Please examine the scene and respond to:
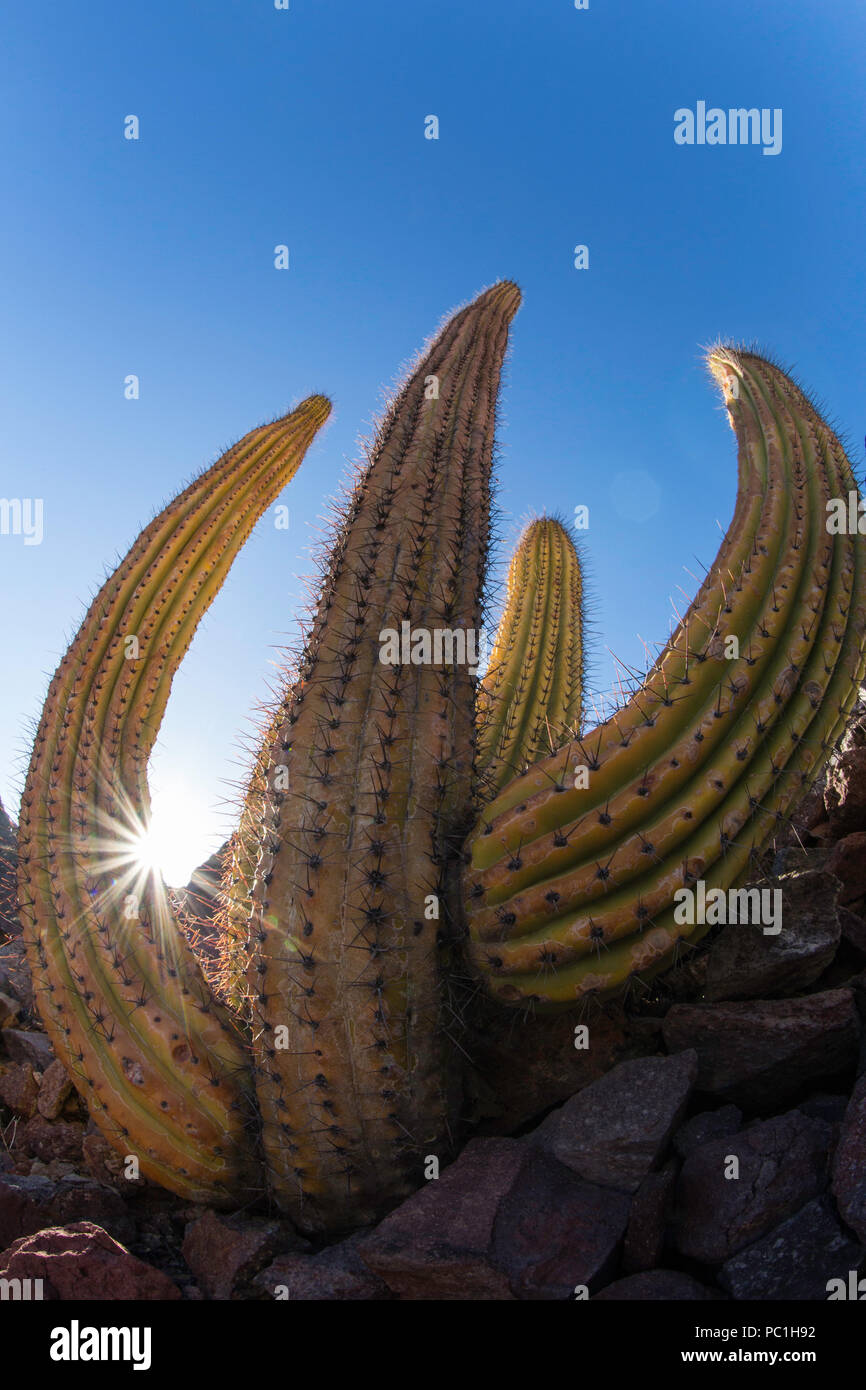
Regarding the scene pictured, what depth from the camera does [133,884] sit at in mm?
3865

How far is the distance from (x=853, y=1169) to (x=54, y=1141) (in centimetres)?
355

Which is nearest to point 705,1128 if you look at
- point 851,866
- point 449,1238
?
point 449,1238

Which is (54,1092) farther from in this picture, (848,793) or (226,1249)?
(848,793)

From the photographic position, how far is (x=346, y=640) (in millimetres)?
3262

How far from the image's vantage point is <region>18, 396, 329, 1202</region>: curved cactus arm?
3.30 m

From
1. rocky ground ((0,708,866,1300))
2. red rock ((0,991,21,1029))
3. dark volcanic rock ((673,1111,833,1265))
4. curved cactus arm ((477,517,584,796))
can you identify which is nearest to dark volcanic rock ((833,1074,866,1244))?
rocky ground ((0,708,866,1300))

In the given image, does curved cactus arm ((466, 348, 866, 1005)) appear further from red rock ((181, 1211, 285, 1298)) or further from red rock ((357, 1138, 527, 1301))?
red rock ((181, 1211, 285, 1298))

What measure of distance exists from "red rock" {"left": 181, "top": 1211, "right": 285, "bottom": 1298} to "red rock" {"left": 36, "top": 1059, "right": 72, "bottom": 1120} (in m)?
1.35

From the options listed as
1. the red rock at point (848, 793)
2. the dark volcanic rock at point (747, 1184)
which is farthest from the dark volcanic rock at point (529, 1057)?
the red rock at point (848, 793)

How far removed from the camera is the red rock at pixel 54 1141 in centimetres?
402

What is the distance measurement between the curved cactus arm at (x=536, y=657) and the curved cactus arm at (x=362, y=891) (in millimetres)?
1628
